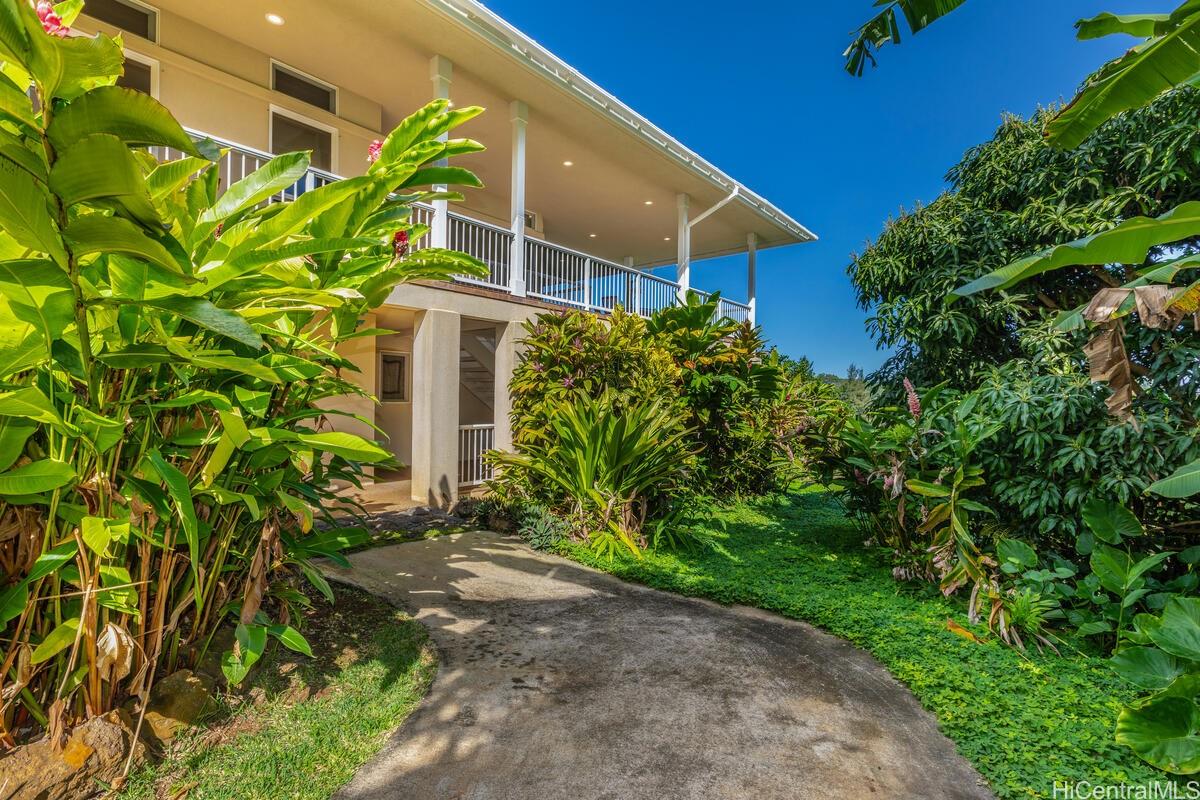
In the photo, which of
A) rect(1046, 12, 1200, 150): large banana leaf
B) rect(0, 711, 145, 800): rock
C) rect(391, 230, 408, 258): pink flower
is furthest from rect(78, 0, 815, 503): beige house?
rect(1046, 12, 1200, 150): large banana leaf

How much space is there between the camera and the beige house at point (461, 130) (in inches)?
245

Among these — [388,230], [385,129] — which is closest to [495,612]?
[388,230]

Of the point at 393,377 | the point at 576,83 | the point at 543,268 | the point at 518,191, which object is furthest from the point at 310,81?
the point at 393,377

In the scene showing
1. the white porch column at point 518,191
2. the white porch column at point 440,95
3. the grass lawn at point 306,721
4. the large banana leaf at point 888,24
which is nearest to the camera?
the grass lawn at point 306,721

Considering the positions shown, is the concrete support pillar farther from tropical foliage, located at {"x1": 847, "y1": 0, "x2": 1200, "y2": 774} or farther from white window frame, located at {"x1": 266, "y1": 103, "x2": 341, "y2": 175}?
tropical foliage, located at {"x1": 847, "y1": 0, "x2": 1200, "y2": 774}

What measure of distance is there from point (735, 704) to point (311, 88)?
30.7ft

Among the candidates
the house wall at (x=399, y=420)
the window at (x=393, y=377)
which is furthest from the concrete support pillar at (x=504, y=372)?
the window at (x=393, y=377)

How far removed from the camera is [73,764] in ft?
5.47

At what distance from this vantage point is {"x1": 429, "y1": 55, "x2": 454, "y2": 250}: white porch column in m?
6.71

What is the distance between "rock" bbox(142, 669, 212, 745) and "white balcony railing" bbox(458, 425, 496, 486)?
19.1 ft

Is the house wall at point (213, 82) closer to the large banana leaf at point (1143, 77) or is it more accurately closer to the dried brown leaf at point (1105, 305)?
the large banana leaf at point (1143, 77)

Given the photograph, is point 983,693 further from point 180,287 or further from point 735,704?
point 180,287

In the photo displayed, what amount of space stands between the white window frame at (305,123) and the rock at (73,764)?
7.51 m

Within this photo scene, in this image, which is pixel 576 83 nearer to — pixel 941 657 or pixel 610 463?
pixel 610 463
